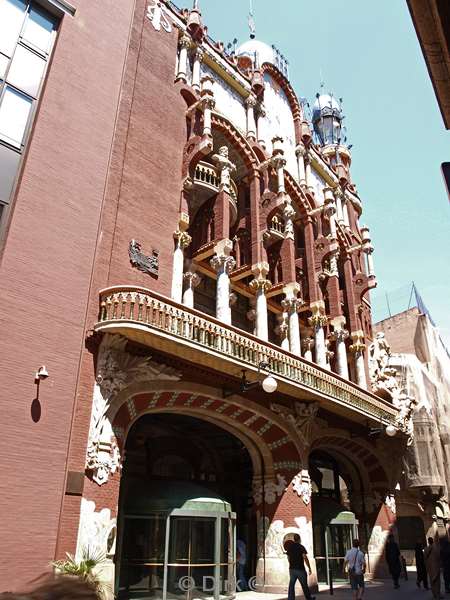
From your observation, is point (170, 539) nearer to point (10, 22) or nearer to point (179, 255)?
point (179, 255)

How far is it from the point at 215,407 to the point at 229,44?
68.0ft

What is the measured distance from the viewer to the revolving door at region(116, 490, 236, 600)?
11.8 meters

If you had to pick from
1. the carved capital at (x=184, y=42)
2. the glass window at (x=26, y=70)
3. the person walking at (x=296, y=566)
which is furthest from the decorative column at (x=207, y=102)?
the person walking at (x=296, y=566)

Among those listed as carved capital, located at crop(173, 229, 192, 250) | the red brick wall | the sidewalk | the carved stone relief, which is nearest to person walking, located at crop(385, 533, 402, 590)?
the sidewalk

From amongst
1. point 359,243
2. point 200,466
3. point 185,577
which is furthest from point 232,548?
point 359,243

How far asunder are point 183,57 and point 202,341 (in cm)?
1296

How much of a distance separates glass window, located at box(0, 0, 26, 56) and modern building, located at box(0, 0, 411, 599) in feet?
0.19

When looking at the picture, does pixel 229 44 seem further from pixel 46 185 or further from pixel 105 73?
pixel 46 185

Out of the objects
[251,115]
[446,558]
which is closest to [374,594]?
[446,558]

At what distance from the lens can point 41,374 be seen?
10.2 meters

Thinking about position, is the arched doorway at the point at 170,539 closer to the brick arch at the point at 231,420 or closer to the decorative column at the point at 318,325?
the brick arch at the point at 231,420

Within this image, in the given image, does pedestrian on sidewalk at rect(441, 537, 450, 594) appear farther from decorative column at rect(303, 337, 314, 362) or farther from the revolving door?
decorative column at rect(303, 337, 314, 362)

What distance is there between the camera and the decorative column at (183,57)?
18.6 meters

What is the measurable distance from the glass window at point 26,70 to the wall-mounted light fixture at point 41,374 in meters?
7.62
